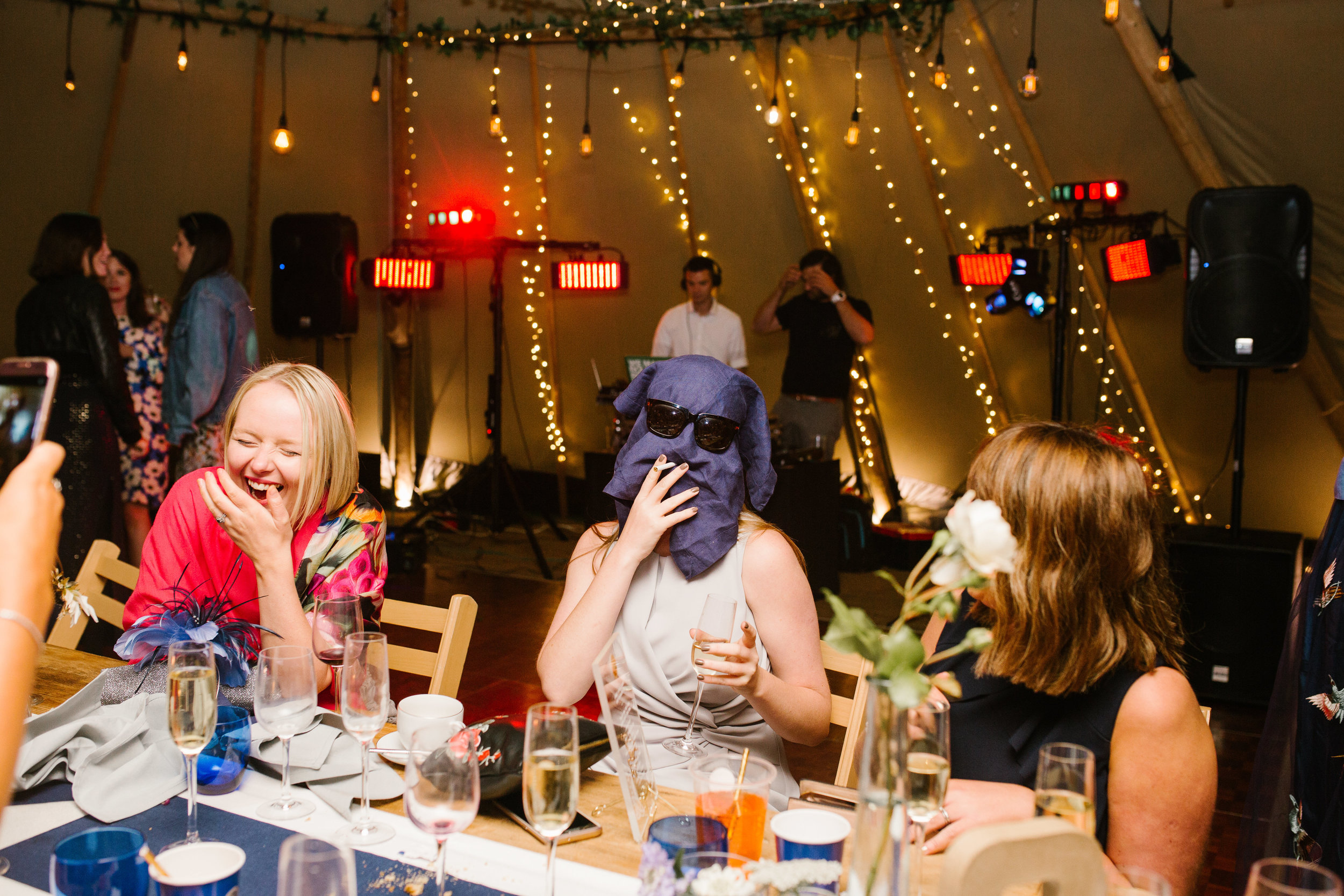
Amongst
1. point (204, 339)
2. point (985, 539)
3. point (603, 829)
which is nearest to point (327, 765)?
point (603, 829)

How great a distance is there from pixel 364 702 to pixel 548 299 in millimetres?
6515

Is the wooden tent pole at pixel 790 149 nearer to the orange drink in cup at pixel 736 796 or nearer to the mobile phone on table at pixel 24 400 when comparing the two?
the orange drink in cup at pixel 736 796

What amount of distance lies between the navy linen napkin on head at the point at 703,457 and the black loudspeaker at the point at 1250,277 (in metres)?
3.07

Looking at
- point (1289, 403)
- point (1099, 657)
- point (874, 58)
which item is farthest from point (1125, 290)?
point (1099, 657)

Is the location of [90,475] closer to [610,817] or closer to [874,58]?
[610,817]

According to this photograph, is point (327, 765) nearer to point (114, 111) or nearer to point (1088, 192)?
point (1088, 192)

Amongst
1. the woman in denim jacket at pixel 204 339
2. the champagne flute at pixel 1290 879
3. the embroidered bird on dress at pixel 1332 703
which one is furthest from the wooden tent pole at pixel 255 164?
the champagne flute at pixel 1290 879

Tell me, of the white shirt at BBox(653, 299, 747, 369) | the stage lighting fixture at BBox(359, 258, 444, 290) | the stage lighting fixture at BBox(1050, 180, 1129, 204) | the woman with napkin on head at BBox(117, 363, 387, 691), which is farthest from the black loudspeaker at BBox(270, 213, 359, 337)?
the woman with napkin on head at BBox(117, 363, 387, 691)

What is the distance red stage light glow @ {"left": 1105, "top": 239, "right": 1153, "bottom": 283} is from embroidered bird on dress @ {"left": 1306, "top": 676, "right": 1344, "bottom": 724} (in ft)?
12.1

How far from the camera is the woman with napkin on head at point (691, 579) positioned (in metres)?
1.84

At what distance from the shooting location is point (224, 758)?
1446 millimetres

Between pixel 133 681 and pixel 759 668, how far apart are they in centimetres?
99

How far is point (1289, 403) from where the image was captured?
530 cm

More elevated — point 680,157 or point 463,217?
point 680,157
